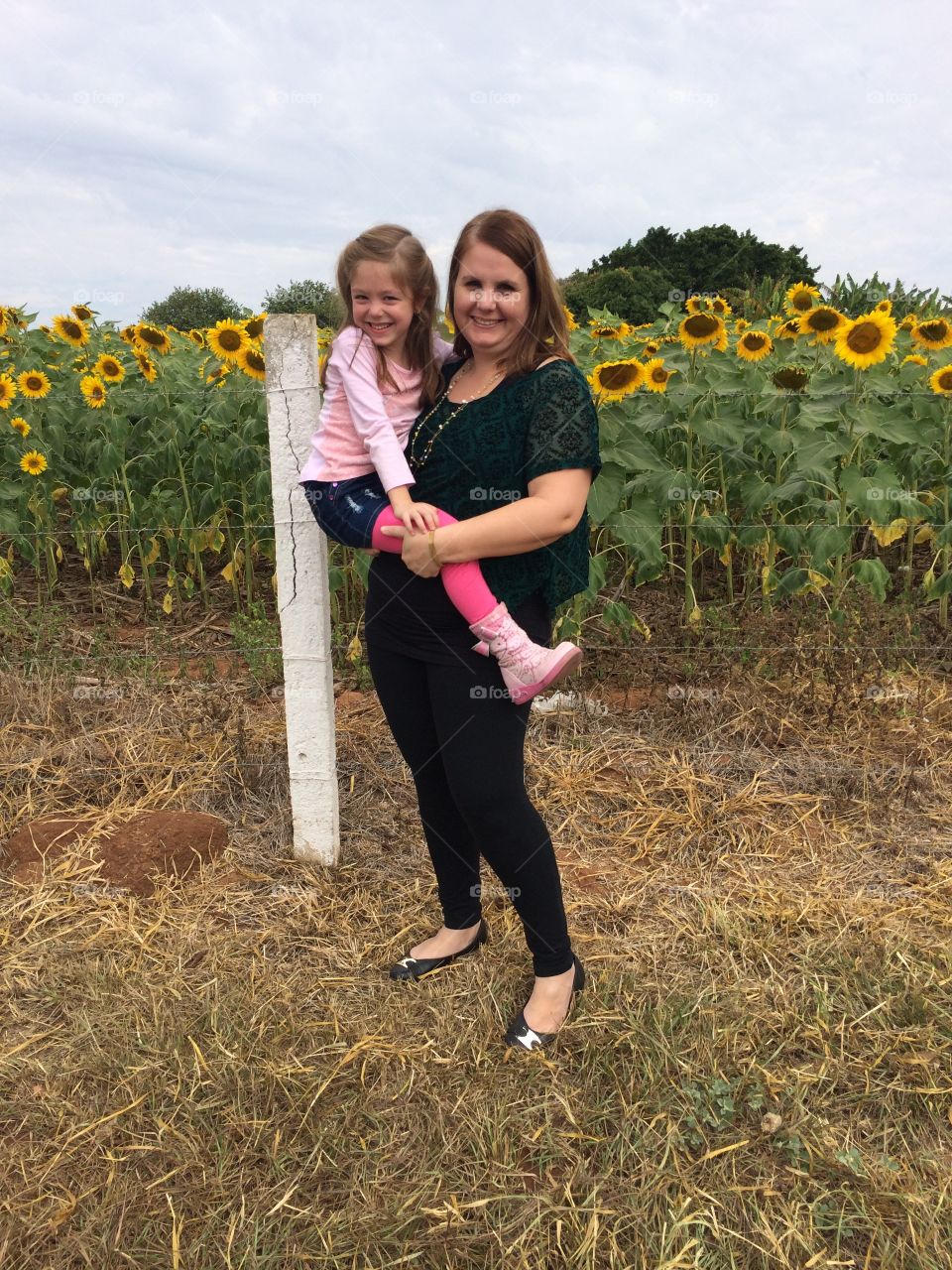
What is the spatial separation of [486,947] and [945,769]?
186 cm

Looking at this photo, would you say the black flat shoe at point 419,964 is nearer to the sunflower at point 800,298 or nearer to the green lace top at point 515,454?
the green lace top at point 515,454

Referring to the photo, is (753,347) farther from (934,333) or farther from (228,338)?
(228,338)

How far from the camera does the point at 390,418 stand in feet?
6.47

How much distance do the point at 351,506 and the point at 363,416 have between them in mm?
194

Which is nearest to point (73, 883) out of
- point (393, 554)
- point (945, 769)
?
point (393, 554)

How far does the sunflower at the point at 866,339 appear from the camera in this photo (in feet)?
11.4

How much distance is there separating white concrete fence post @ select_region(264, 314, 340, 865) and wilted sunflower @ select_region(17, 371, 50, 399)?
2369 millimetres

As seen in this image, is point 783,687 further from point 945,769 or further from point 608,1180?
point 608,1180

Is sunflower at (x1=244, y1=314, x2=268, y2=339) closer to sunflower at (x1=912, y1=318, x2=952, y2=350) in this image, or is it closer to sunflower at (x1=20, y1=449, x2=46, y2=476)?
sunflower at (x1=20, y1=449, x2=46, y2=476)

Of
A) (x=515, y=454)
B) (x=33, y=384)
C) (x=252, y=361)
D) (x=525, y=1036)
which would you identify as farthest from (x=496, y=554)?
(x=33, y=384)

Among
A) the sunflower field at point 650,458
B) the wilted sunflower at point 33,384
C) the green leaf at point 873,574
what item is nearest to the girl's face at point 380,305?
the sunflower field at point 650,458

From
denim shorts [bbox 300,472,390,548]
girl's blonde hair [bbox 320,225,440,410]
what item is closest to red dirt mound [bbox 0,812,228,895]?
denim shorts [bbox 300,472,390,548]

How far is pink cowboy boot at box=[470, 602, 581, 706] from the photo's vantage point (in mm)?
1892

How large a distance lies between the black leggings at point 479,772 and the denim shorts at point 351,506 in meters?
0.27
